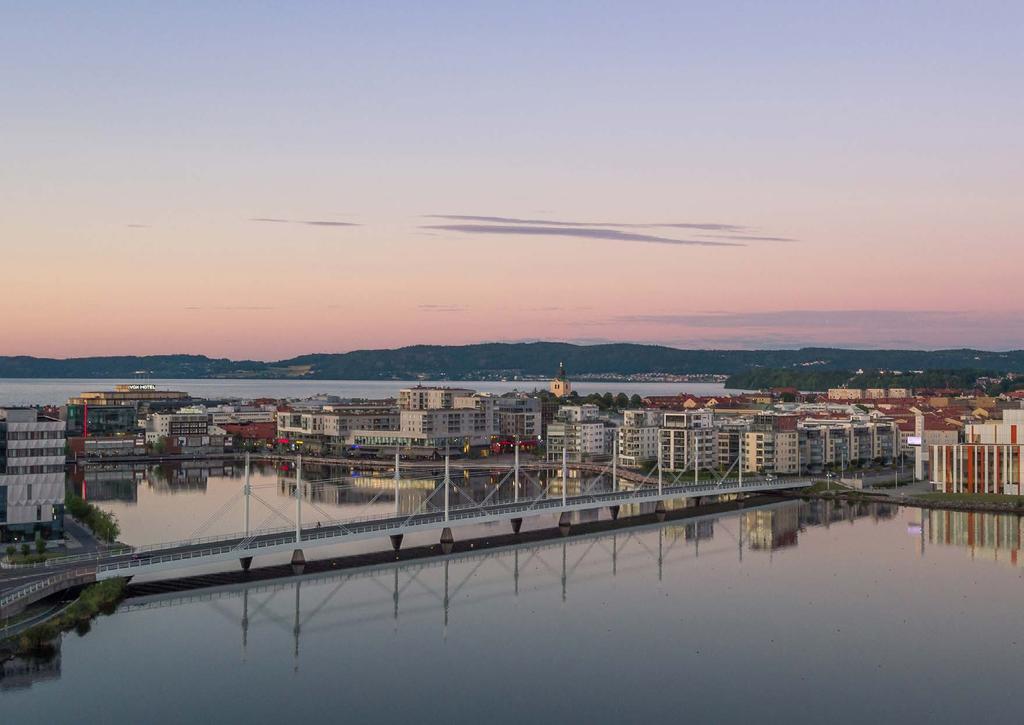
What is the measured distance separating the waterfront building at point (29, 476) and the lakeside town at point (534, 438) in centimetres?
2

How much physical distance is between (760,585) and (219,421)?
4002 cm

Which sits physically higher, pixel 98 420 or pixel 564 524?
pixel 98 420

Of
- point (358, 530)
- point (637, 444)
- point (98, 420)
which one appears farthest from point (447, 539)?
point (98, 420)

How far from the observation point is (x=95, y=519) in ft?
76.5

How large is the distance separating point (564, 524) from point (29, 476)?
417 inches

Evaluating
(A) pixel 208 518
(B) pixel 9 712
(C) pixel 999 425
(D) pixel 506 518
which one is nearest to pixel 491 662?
(B) pixel 9 712

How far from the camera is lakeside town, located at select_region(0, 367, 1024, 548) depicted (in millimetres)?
21625

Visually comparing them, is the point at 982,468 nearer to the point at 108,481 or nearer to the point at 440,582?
the point at 440,582

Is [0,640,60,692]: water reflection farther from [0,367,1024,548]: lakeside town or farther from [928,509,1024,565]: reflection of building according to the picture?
[928,509,1024,565]: reflection of building

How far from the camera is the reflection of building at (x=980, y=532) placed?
2327 centimetres

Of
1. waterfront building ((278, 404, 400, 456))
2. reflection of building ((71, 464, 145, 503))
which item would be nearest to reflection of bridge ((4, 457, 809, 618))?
reflection of building ((71, 464, 145, 503))

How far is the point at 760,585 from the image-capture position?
20.0 meters

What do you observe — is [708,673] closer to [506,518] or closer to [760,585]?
[760,585]

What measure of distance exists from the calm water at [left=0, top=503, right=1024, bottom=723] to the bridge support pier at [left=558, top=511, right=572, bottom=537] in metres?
2.32
